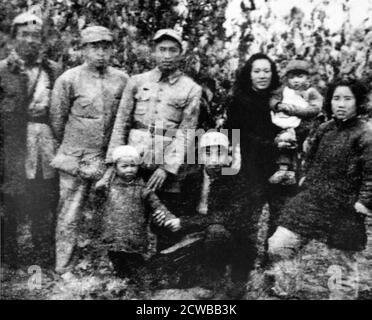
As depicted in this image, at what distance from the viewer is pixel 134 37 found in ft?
19.0

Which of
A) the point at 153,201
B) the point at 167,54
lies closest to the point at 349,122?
the point at 167,54

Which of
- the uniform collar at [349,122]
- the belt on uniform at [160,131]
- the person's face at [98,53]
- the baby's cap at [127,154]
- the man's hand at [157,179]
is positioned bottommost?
the man's hand at [157,179]

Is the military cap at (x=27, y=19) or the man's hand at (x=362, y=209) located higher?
the military cap at (x=27, y=19)

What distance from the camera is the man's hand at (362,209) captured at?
5.23 meters

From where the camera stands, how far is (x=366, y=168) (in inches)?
205

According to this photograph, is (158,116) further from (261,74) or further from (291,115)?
(291,115)

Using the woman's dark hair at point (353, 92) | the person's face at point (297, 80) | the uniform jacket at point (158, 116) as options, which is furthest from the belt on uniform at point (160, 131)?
the woman's dark hair at point (353, 92)

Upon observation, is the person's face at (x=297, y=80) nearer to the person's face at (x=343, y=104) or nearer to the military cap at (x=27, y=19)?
the person's face at (x=343, y=104)

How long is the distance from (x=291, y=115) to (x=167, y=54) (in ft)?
3.91

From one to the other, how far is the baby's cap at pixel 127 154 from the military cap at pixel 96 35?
97 cm

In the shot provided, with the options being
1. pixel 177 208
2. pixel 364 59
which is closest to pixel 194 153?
pixel 177 208

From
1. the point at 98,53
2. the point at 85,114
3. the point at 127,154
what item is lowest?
the point at 127,154

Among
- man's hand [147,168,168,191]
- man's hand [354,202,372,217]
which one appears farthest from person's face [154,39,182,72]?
man's hand [354,202,372,217]
